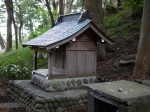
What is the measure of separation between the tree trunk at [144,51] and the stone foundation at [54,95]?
2.02 m

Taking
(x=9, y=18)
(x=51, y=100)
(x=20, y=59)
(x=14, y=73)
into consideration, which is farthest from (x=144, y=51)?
(x=9, y=18)

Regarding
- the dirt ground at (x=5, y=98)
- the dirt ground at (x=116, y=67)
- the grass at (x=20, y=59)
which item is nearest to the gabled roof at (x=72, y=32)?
the dirt ground at (x=116, y=67)

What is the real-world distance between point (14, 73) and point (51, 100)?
572cm

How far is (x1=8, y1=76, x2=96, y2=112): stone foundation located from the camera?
8.56m

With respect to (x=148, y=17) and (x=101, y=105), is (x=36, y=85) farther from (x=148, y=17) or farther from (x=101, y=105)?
(x=148, y=17)

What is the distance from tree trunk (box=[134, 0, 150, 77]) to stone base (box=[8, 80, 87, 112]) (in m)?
2.34

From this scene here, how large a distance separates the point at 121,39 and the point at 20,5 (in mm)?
18662

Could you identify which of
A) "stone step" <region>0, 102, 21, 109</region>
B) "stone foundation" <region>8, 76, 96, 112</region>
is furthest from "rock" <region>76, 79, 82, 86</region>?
"stone step" <region>0, 102, 21, 109</region>

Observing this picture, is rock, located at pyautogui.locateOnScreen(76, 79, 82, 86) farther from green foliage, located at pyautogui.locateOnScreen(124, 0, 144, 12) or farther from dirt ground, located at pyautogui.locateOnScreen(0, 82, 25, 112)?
green foliage, located at pyautogui.locateOnScreen(124, 0, 144, 12)

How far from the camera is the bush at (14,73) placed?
13.6 meters

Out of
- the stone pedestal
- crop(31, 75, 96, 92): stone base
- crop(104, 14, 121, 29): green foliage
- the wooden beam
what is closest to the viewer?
the stone pedestal

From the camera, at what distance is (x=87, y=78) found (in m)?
10.0

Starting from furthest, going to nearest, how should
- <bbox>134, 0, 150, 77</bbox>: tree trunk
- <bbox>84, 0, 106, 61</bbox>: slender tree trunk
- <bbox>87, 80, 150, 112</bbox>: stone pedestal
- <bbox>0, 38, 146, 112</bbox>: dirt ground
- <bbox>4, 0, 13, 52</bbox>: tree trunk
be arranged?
<bbox>4, 0, 13, 52</bbox>: tree trunk → <bbox>84, 0, 106, 61</bbox>: slender tree trunk → <bbox>0, 38, 146, 112</bbox>: dirt ground → <bbox>134, 0, 150, 77</bbox>: tree trunk → <bbox>87, 80, 150, 112</bbox>: stone pedestal

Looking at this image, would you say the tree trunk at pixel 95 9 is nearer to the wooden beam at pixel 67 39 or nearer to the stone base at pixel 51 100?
the wooden beam at pixel 67 39
